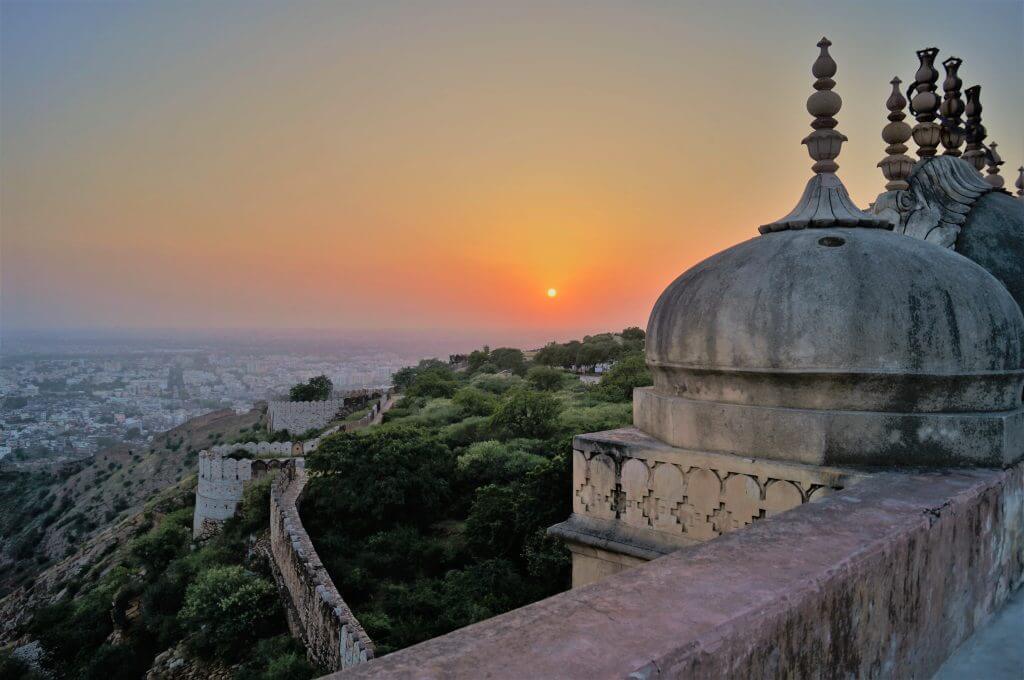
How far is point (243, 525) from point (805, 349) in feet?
71.7

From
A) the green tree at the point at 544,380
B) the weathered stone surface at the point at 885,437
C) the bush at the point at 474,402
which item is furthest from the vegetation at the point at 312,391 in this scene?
the weathered stone surface at the point at 885,437

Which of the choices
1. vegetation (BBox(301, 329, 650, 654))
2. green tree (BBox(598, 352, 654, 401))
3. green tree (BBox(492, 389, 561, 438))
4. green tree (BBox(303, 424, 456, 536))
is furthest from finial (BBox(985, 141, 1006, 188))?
green tree (BBox(598, 352, 654, 401))

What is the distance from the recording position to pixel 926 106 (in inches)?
234

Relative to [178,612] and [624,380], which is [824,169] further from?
[624,380]

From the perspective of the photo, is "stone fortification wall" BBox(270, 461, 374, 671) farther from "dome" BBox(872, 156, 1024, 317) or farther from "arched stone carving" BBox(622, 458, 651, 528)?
"dome" BBox(872, 156, 1024, 317)

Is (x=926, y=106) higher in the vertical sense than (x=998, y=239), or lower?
higher

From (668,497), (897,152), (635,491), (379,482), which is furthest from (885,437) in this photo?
(379,482)

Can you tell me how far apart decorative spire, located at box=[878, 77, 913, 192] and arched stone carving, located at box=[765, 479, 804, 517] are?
359cm

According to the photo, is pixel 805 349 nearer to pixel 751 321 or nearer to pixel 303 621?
pixel 751 321

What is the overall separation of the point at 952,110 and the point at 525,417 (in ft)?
57.1

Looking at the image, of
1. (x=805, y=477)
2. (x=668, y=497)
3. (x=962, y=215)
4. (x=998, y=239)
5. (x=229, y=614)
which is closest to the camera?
(x=805, y=477)

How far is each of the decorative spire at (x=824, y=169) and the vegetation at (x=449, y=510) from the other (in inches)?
371

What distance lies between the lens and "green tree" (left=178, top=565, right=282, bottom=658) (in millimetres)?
13980

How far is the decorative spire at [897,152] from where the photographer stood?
5559 mm
